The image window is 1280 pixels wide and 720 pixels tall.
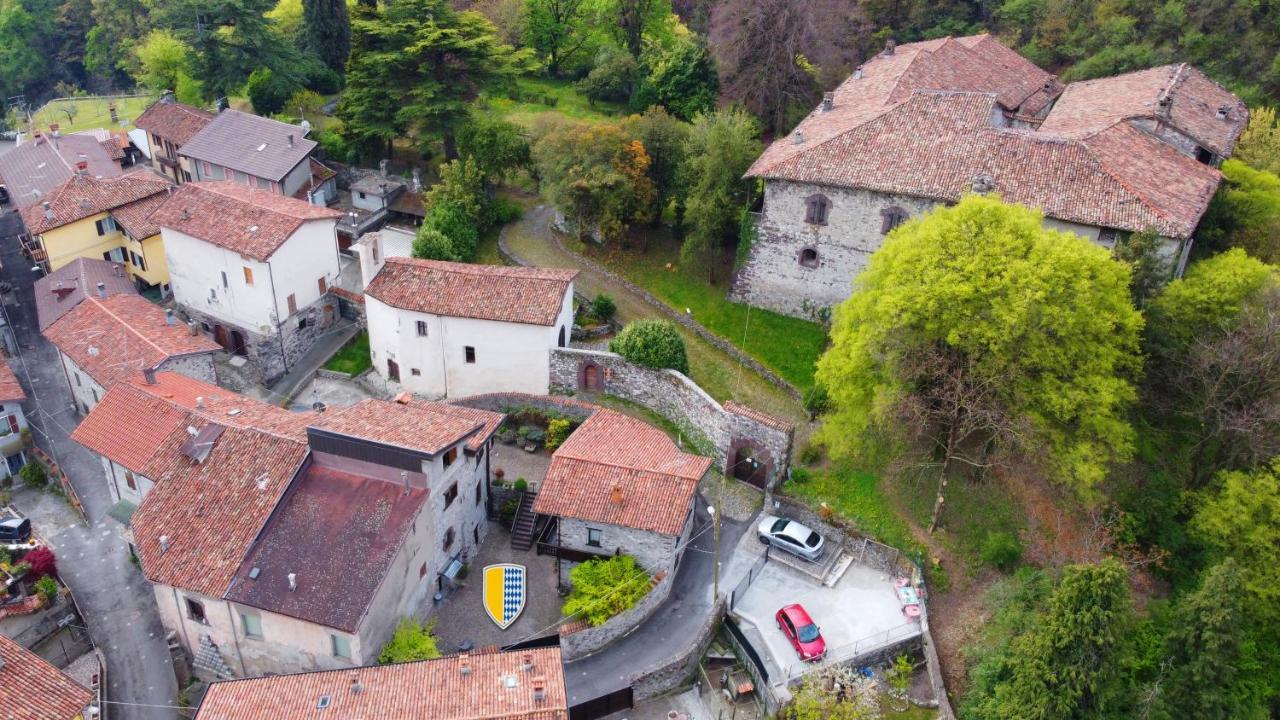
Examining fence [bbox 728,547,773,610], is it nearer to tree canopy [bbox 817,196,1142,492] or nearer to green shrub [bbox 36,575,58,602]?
tree canopy [bbox 817,196,1142,492]

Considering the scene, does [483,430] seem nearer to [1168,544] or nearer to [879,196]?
[879,196]

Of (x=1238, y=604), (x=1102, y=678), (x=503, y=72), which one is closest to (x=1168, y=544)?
(x=1238, y=604)

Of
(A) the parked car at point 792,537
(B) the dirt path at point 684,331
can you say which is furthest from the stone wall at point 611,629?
(B) the dirt path at point 684,331

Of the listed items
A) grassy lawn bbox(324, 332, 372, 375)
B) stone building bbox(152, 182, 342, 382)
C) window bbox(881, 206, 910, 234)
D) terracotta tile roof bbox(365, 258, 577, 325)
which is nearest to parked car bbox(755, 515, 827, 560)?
terracotta tile roof bbox(365, 258, 577, 325)

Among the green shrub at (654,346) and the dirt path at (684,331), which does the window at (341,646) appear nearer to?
the green shrub at (654,346)

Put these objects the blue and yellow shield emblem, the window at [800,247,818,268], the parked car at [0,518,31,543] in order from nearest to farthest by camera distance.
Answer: the blue and yellow shield emblem
the parked car at [0,518,31,543]
the window at [800,247,818,268]

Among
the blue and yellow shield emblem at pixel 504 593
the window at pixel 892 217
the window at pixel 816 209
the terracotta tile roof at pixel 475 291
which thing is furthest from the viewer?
the window at pixel 816 209

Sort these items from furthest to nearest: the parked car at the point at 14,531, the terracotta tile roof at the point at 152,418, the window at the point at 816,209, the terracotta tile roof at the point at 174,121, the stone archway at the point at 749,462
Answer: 1. the terracotta tile roof at the point at 174,121
2. the window at the point at 816,209
3. the stone archway at the point at 749,462
4. the parked car at the point at 14,531
5. the terracotta tile roof at the point at 152,418
